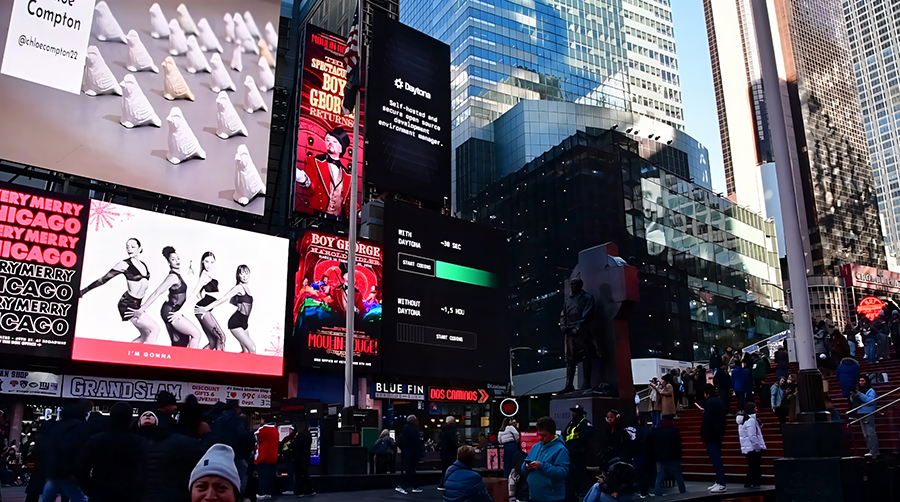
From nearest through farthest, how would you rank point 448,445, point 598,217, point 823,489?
point 823,489 → point 448,445 → point 598,217

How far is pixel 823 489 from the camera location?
1047 centimetres

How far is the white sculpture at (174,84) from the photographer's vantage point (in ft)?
103

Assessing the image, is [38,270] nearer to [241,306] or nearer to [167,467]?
[241,306]

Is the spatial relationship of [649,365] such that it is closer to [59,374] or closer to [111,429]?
[59,374]

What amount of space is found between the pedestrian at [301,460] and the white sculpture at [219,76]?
70.7 feet

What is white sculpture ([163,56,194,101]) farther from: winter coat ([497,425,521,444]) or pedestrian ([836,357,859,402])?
pedestrian ([836,357,859,402])

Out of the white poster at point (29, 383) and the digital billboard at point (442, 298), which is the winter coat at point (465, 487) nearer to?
the white poster at point (29, 383)

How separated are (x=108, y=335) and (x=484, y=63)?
7059cm

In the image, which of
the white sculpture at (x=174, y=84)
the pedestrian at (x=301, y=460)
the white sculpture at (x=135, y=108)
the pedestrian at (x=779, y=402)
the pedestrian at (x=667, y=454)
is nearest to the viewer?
the pedestrian at (x=667, y=454)

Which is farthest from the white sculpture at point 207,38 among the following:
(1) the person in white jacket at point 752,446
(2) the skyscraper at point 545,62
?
(2) the skyscraper at point 545,62

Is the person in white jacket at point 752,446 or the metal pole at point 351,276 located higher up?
the metal pole at point 351,276

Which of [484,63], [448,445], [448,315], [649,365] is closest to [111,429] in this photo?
[448,445]

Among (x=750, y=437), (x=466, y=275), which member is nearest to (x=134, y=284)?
(x=466, y=275)

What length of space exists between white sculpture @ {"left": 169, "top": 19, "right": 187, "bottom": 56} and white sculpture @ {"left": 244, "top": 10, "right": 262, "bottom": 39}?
358 centimetres
